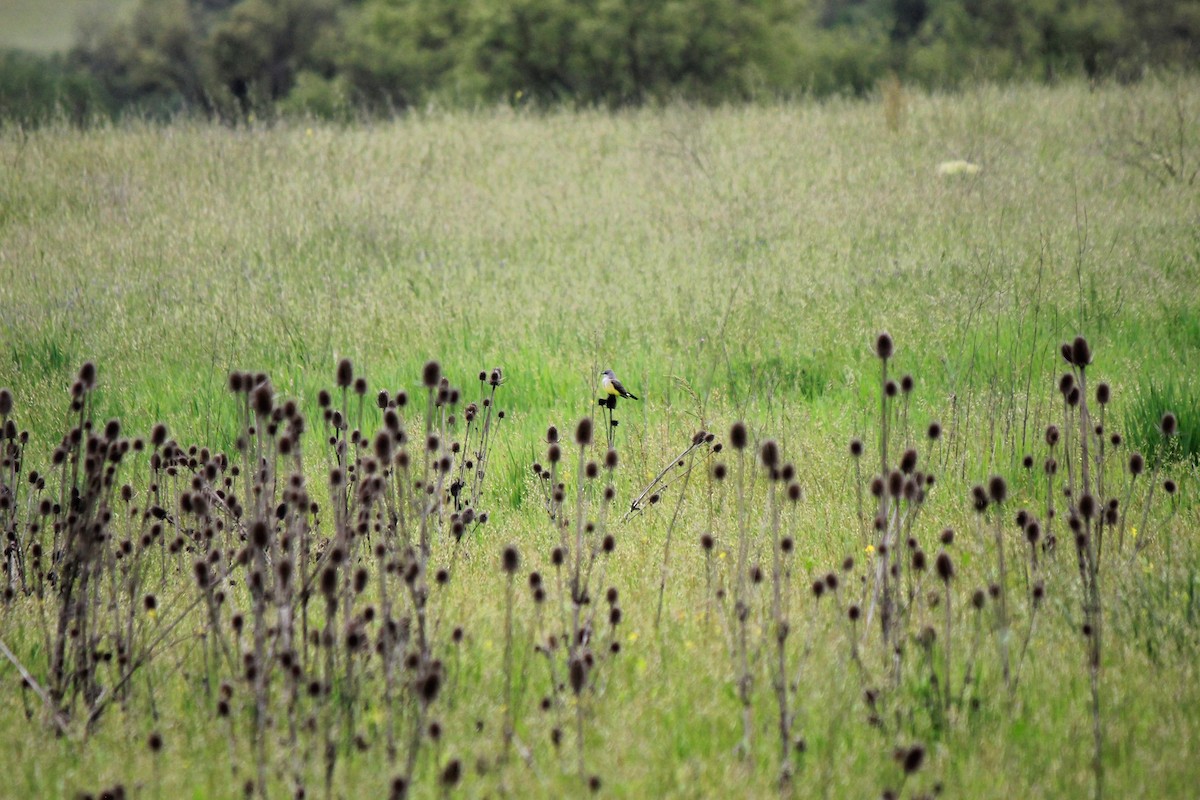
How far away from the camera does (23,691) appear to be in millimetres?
2691

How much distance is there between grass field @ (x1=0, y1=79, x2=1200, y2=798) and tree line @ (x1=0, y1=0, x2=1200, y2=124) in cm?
351

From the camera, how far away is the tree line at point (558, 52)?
75.9 feet

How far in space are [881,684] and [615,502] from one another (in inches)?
72.0

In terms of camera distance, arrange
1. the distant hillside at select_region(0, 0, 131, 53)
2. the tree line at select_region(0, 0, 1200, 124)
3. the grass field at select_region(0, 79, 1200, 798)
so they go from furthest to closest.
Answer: the distant hillside at select_region(0, 0, 131, 53) < the tree line at select_region(0, 0, 1200, 124) < the grass field at select_region(0, 79, 1200, 798)

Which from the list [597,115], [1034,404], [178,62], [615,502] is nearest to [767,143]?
[597,115]

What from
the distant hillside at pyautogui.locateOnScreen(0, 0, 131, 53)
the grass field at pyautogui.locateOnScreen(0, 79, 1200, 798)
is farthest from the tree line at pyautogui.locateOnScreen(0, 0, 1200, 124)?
the distant hillside at pyautogui.locateOnScreen(0, 0, 131, 53)

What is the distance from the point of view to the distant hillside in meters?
71.8

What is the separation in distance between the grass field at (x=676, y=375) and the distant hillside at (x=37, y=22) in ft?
230

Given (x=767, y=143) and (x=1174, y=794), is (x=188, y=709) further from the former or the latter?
(x=767, y=143)

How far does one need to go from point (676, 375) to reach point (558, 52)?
22707 millimetres

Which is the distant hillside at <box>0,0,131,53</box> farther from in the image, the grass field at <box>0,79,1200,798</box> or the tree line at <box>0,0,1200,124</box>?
the grass field at <box>0,79,1200,798</box>

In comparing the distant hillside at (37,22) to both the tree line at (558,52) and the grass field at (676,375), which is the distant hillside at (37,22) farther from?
the grass field at (676,375)

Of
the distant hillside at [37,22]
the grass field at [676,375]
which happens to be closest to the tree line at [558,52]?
the grass field at [676,375]

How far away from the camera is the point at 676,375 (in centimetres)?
569
